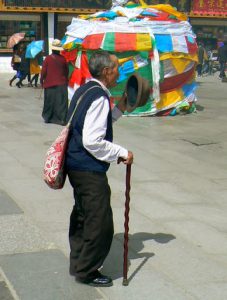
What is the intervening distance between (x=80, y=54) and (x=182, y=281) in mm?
8847

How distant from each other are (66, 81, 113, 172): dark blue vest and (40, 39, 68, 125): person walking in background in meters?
7.50

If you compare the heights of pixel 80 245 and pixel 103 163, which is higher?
pixel 103 163

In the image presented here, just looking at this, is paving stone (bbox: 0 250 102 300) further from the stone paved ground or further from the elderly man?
the elderly man

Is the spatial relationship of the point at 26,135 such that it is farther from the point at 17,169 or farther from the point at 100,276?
the point at 100,276

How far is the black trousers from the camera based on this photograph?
3.93 m

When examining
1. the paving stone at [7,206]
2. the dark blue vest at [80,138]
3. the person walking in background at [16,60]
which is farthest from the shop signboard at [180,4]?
the dark blue vest at [80,138]

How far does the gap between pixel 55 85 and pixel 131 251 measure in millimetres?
7121

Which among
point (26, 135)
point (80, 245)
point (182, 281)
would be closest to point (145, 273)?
point (182, 281)

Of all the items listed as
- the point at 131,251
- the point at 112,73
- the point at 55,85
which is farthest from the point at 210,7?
the point at 112,73

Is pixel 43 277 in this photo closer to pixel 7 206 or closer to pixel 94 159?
pixel 94 159

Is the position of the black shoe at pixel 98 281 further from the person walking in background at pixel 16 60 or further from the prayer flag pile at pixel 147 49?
the person walking in background at pixel 16 60

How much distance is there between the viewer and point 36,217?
5.70m

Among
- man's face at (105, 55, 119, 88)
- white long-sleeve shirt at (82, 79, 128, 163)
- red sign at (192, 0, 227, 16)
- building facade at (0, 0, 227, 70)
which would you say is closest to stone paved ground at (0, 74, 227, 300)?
white long-sleeve shirt at (82, 79, 128, 163)

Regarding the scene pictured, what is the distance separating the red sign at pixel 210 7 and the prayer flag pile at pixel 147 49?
11893 millimetres
